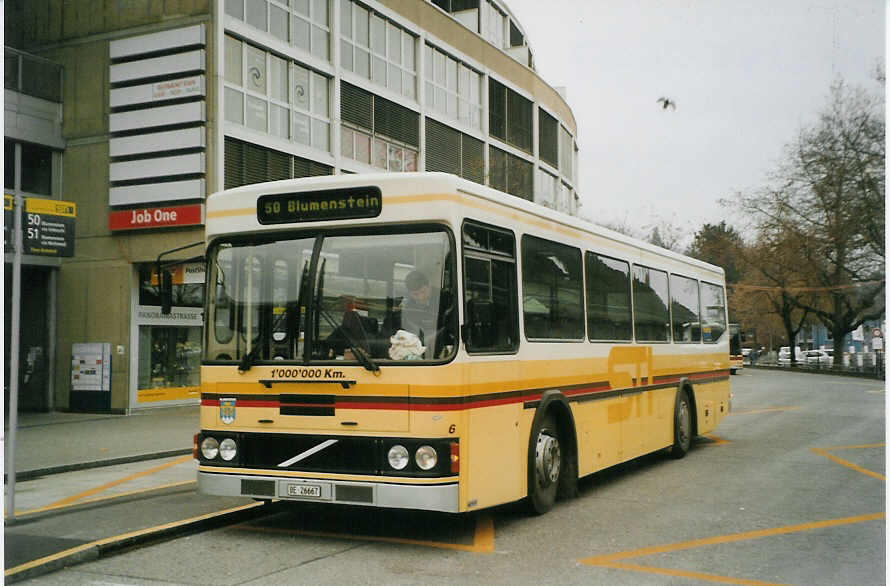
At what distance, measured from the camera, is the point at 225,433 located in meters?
7.98

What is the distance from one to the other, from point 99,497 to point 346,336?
183 inches

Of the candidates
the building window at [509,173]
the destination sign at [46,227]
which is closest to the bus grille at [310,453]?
the destination sign at [46,227]

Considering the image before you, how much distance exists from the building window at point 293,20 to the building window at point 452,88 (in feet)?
20.3

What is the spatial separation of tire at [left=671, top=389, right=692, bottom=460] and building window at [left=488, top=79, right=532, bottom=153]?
24.8 meters

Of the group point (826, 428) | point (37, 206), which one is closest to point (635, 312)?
point (37, 206)

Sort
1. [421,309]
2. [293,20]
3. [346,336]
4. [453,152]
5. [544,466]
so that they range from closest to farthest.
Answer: [421,309]
[346,336]
[544,466]
[293,20]
[453,152]

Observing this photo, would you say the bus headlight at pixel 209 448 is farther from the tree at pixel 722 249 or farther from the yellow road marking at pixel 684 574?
the tree at pixel 722 249

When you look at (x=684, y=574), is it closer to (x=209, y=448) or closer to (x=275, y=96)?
(x=209, y=448)

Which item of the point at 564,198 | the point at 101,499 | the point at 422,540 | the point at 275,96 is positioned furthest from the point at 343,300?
the point at 564,198

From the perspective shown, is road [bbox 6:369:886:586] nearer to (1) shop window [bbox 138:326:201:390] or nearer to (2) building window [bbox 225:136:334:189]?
(2) building window [bbox 225:136:334:189]

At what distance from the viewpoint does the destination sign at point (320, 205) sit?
7676 mm

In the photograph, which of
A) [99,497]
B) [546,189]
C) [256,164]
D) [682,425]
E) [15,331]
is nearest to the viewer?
[15,331]

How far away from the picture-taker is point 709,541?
788 cm

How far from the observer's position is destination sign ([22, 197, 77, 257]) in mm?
8898
